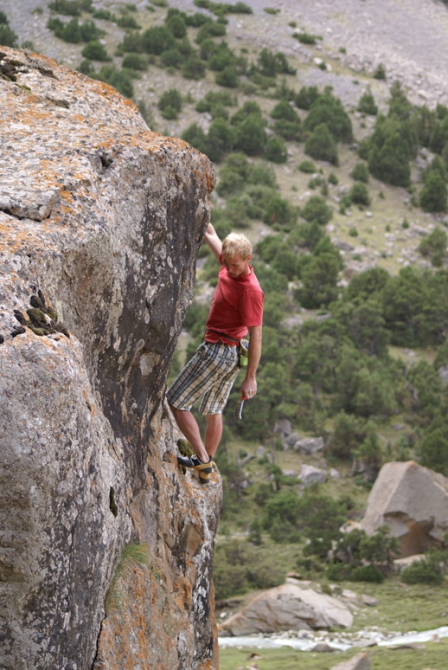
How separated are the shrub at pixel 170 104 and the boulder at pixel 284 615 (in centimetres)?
4186

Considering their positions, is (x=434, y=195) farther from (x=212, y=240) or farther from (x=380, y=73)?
(x=212, y=240)

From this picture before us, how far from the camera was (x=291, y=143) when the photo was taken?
58.0m

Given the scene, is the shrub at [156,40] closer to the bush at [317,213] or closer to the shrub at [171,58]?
the shrub at [171,58]

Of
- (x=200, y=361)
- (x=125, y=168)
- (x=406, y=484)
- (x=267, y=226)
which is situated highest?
(x=125, y=168)

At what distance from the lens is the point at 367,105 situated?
205ft

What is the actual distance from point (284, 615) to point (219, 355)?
11.5 m

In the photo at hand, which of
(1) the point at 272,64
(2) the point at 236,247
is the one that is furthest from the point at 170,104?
(2) the point at 236,247

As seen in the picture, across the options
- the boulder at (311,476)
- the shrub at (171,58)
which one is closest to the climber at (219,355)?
the boulder at (311,476)

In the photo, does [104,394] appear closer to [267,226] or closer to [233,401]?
[233,401]

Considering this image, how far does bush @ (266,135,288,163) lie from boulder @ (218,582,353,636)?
40088 millimetres

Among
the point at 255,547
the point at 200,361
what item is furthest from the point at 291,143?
the point at 200,361

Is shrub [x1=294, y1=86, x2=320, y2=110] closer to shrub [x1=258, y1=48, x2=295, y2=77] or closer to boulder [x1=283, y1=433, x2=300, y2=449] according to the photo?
shrub [x1=258, y1=48, x2=295, y2=77]

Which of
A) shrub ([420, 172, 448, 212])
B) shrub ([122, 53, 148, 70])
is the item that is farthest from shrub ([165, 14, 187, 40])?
shrub ([420, 172, 448, 212])

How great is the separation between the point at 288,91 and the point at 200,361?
2273 inches
